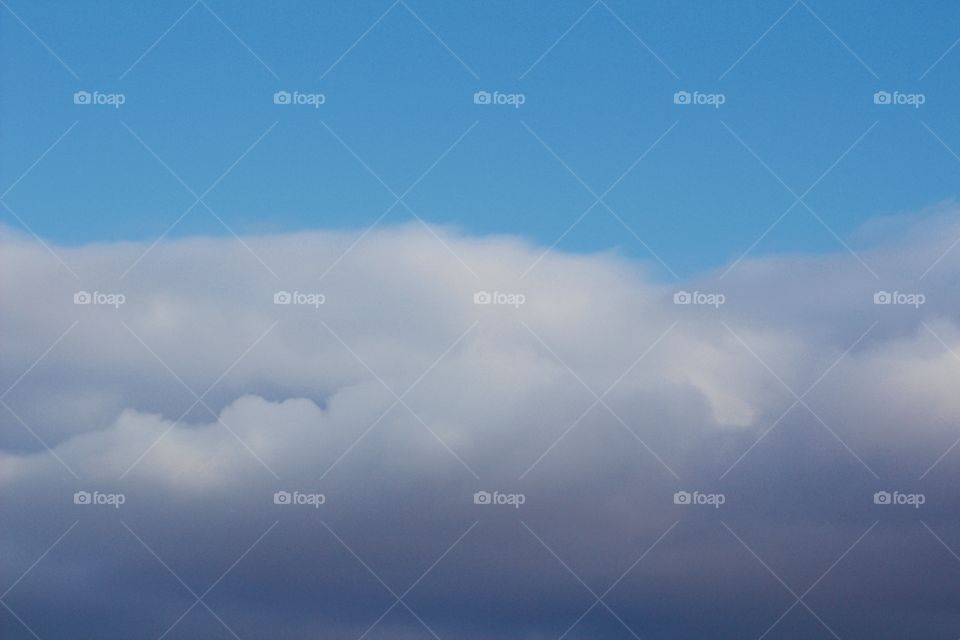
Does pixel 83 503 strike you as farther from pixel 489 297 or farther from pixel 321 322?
pixel 489 297

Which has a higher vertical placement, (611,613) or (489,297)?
(489,297)

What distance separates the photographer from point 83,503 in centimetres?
855

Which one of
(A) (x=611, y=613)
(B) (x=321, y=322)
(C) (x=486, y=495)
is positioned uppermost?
(B) (x=321, y=322)

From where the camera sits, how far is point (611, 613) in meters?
8.52

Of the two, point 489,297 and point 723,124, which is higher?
point 723,124

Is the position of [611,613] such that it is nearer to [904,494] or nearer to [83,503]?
[904,494]

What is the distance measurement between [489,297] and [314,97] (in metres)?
1.69

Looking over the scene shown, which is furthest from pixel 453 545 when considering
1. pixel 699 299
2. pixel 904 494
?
pixel 904 494

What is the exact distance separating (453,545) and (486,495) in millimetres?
370

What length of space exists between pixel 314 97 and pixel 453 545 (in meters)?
2.95

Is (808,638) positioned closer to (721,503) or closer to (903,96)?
(721,503)

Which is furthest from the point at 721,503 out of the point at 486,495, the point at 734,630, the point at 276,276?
the point at 276,276

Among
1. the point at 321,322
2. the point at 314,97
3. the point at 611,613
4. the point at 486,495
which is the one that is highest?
the point at 314,97

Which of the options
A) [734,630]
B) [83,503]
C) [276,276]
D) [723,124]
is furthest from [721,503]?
[83,503]
